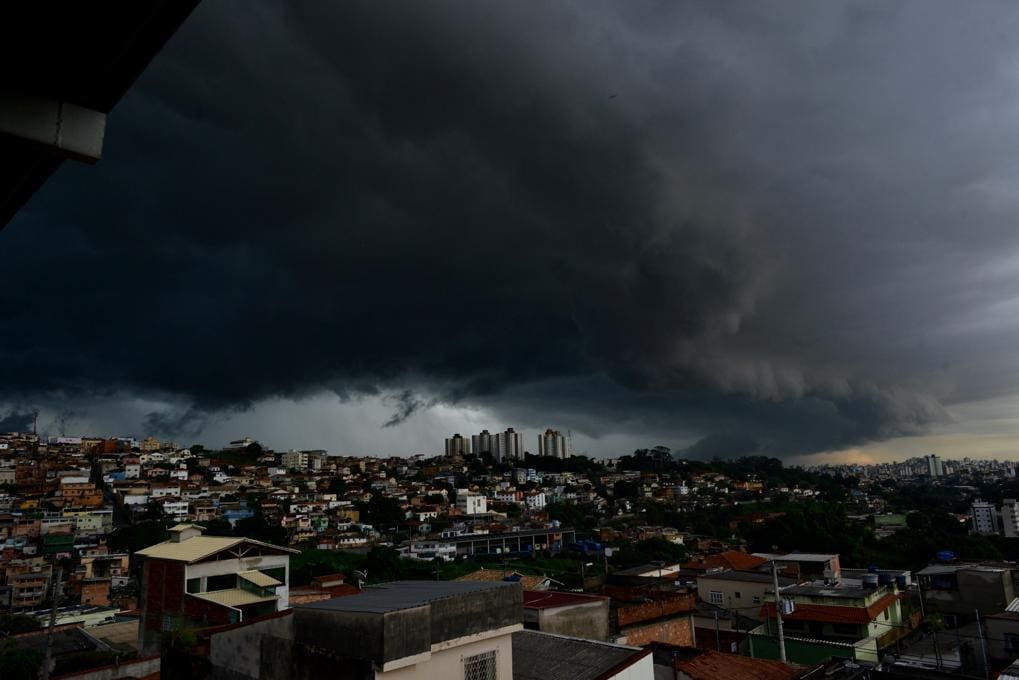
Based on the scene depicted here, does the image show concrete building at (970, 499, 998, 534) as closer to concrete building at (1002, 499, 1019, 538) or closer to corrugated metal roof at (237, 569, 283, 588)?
concrete building at (1002, 499, 1019, 538)

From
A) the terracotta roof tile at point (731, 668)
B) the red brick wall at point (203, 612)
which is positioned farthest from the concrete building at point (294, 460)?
the terracotta roof tile at point (731, 668)

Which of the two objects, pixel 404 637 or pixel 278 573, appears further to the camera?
pixel 278 573

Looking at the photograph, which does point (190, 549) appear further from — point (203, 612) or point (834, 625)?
point (834, 625)

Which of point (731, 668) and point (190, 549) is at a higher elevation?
point (190, 549)

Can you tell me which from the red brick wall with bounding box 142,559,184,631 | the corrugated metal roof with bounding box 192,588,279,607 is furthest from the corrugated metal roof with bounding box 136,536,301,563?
the corrugated metal roof with bounding box 192,588,279,607

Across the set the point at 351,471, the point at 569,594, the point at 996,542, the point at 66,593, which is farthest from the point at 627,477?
the point at 569,594

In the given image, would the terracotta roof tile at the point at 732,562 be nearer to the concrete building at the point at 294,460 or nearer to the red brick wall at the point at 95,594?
the red brick wall at the point at 95,594

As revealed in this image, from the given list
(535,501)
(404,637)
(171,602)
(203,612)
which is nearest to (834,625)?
(404,637)

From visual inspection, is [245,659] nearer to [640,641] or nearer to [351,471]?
[640,641]
